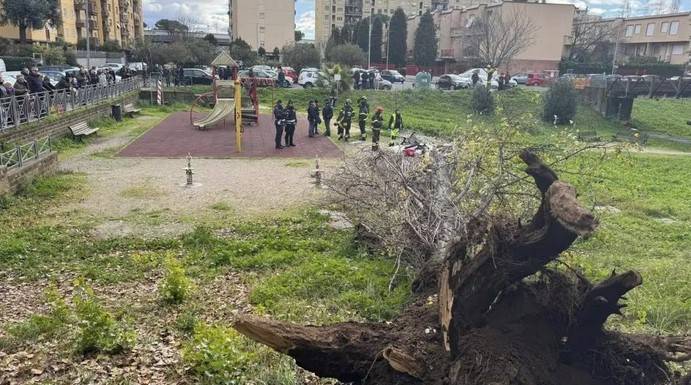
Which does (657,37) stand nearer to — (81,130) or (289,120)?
(289,120)

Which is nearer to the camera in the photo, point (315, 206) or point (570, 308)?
point (570, 308)

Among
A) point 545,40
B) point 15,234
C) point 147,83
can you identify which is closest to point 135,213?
point 15,234

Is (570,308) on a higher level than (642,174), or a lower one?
higher

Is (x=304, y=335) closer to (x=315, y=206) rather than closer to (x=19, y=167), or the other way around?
(x=315, y=206)

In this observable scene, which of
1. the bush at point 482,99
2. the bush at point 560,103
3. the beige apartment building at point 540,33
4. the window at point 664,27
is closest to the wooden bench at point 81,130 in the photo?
the bush at point 482,99

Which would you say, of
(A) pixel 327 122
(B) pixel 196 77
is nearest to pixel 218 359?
(A) pixel 327 122

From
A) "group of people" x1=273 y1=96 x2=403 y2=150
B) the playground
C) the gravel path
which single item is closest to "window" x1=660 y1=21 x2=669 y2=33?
the playground

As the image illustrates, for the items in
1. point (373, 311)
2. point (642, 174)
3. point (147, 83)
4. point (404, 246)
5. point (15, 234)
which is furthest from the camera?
point (147, 83)

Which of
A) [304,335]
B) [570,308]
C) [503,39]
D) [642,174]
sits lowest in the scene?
[642,174]

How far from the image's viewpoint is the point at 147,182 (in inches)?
519

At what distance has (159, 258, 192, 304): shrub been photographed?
650 centimetres

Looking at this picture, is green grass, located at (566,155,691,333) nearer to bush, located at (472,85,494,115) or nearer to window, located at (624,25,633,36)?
bush, located at (472,85,494,115)

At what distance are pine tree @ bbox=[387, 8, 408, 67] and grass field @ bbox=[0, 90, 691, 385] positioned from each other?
54.2 m

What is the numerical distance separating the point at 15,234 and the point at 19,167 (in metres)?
3.14
